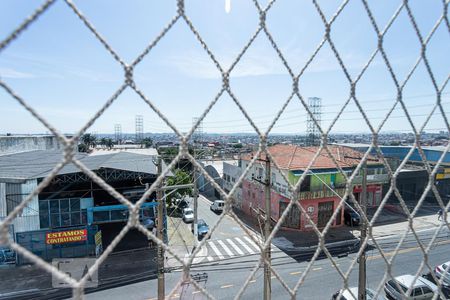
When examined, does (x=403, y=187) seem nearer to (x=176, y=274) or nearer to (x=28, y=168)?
(x=176, y=274)

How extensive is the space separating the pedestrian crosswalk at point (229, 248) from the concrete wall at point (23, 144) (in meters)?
7.65

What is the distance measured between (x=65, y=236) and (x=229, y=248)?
422 cm

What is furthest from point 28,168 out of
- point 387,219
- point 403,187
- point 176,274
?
point 403,187

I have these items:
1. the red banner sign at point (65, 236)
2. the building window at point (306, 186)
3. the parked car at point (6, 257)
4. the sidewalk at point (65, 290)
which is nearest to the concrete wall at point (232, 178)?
the building window at point (306, 186)

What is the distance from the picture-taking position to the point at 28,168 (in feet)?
21.9

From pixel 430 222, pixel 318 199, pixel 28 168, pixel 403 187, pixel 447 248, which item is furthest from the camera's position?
pixel 403 187

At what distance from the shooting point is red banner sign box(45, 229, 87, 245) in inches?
261

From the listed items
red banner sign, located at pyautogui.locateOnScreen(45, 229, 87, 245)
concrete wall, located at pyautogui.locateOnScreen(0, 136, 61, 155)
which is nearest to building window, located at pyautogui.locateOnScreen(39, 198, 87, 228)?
red banner sign, located at pyautogui.locateOnScreen(45, 229, 87, 245)

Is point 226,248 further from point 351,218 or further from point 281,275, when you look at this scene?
point 351,218

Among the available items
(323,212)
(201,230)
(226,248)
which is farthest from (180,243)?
(323,212)

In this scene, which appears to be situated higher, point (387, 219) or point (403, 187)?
point (403, 187)

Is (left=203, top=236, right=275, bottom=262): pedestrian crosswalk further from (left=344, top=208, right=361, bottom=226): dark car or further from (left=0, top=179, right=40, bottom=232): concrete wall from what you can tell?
(left=0, top=179, right=40, bottom=232): concrete wall

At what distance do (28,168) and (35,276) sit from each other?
8.39ft

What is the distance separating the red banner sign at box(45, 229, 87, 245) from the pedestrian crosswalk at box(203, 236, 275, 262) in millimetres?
3243
